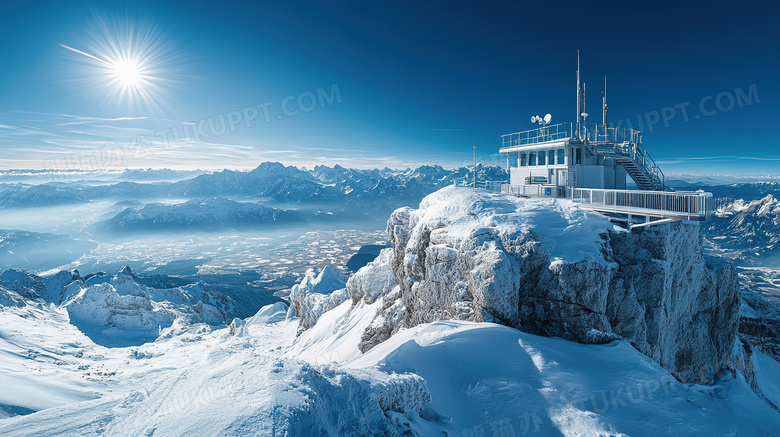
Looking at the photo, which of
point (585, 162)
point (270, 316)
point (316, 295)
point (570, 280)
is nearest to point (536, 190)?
point (585, 162)

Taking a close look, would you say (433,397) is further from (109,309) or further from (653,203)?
(109,309)

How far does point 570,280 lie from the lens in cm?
1580

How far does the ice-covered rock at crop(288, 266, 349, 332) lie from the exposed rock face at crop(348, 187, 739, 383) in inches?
923

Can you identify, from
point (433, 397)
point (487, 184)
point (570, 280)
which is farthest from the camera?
point (487, 184)

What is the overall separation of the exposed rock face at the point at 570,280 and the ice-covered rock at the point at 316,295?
23456 millimetres

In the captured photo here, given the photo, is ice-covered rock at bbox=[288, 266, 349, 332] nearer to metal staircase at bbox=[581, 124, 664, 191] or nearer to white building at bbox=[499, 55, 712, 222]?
white building at bbox=[499, 55, 712, 222]

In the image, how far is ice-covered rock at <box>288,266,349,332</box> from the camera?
4694 centimetres

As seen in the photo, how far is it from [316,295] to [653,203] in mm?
45632

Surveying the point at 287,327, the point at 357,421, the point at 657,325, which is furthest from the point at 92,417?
the point at 287,327

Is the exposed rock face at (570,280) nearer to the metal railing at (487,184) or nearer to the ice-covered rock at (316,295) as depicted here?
the metal railing at (487,184)

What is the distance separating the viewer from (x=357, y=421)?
7461mm

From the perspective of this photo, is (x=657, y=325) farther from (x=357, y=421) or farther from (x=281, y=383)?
(x=281, y=383)

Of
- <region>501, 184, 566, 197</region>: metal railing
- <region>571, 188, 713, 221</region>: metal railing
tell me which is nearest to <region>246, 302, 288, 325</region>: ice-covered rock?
<region>501, 184, 566, 197</region>: metal railing

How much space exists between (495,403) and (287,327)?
58.5 metres
